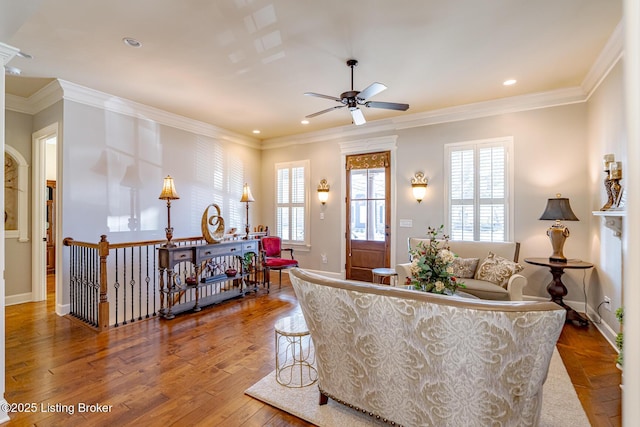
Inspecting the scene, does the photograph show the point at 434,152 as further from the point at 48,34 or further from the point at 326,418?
the point at 48,34

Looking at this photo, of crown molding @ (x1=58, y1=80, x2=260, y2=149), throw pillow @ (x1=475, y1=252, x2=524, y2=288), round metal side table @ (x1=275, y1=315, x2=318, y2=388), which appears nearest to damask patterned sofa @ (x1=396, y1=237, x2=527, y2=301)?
throw pillow @ (x1=475, y1=252, x2=524, y2=288)

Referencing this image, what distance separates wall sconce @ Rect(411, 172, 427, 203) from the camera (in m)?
5.27

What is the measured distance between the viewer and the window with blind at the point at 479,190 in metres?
4.68

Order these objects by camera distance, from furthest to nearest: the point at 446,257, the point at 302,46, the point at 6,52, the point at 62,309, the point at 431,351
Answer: the point at 62,309 < the point at 302,46 < the point at 446,257 < the point at 6,52 < the point at 431,351

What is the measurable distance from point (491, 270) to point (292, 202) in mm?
4112

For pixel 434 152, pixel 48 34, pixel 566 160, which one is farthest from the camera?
pixel 434 152

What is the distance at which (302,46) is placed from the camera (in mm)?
3135

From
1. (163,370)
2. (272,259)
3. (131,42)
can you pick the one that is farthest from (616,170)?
(131,42)

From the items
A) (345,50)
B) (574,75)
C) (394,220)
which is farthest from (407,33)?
(394,220)

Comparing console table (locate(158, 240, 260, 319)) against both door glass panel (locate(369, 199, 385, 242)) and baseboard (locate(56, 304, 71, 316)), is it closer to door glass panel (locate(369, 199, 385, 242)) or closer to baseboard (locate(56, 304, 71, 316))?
baseboard (locate(56, 304, 71, 316))

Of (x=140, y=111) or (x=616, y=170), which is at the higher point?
(x=140, y=111)

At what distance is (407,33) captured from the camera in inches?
115

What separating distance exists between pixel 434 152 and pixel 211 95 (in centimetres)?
368

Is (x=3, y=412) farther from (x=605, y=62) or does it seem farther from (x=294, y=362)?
(x=605, y=62)
